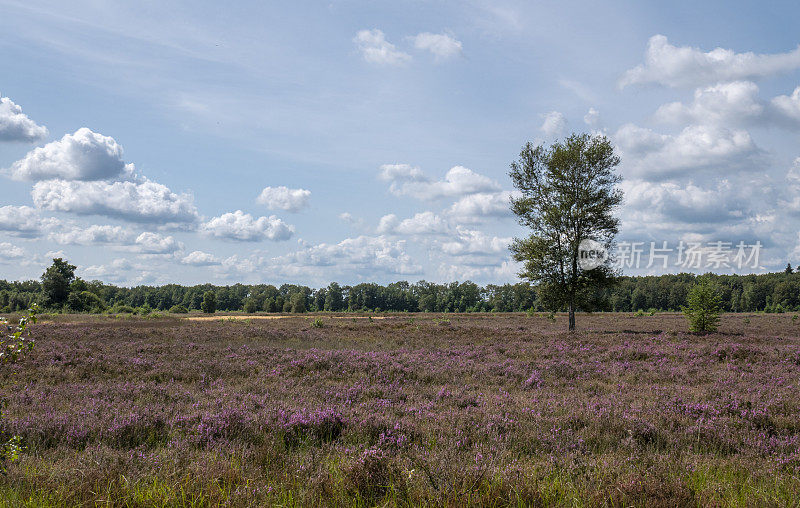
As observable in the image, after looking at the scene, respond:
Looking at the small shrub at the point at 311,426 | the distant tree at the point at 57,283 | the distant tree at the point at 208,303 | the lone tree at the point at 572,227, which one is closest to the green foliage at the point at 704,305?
the lone tree at the point at 572,227

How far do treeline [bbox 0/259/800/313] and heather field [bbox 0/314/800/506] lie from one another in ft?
327

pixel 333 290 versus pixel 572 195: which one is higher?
pixel 572 195

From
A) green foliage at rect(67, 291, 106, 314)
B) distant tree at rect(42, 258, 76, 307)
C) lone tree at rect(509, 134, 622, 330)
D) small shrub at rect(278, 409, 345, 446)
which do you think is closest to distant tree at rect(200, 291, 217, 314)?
green foliage at rect(67, 291, 106, 314)

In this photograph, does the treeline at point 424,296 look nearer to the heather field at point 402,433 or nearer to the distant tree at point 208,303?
the distant tree at point 208,303

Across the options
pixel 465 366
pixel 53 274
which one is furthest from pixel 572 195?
pixel 53 274

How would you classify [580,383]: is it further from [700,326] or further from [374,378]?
[700,326]

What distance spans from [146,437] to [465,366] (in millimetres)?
8461

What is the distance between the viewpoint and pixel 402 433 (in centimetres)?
596

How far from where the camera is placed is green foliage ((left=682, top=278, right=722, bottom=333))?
23.4 meters

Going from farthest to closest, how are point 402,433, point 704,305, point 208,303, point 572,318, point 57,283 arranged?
point 208,303 < point 57,283 < point 572,318 < point 704,305 < point 402,433

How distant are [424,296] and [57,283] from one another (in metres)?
108

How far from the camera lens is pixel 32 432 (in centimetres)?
585

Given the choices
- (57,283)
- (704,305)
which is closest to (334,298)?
(57,283)

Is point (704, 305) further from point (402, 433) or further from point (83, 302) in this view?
point (83, 302)
